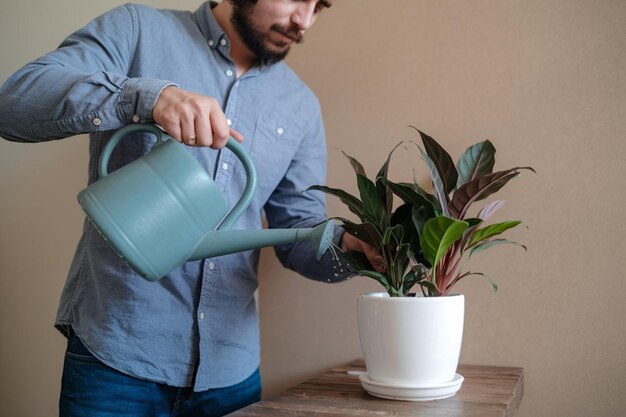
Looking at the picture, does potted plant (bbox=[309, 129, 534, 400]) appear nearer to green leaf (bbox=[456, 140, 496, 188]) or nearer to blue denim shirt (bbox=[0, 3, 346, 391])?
green leaf (bbox=[456, 140, 496, 188])

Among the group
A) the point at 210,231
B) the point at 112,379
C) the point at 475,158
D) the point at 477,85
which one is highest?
the point at 477,85

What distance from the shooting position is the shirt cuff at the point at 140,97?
992 millimetres

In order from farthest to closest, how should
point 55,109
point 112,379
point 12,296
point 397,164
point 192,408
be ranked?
point 12,296
point 397,164
point 192,408
point 112,379
point 55,109

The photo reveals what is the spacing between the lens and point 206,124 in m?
0.94

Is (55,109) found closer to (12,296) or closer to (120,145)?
(120,145)

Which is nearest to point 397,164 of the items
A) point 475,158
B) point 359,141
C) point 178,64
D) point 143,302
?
point 359,141

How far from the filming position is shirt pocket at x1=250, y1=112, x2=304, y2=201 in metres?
1.44

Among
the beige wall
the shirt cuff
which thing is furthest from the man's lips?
the shirt cuff

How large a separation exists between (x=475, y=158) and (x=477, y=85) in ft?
1.19

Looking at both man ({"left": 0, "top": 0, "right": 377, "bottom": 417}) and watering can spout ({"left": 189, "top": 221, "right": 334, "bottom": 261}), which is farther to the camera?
man ({"left": 0, "top": 0, "right": 377, "bottom": 417})

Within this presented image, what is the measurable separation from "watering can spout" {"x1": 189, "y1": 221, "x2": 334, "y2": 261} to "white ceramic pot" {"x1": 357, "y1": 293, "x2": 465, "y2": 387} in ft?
0.68

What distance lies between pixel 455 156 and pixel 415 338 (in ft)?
1.88

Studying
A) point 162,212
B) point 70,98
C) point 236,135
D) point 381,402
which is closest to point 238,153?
point 236,135

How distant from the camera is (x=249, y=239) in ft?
3.25
